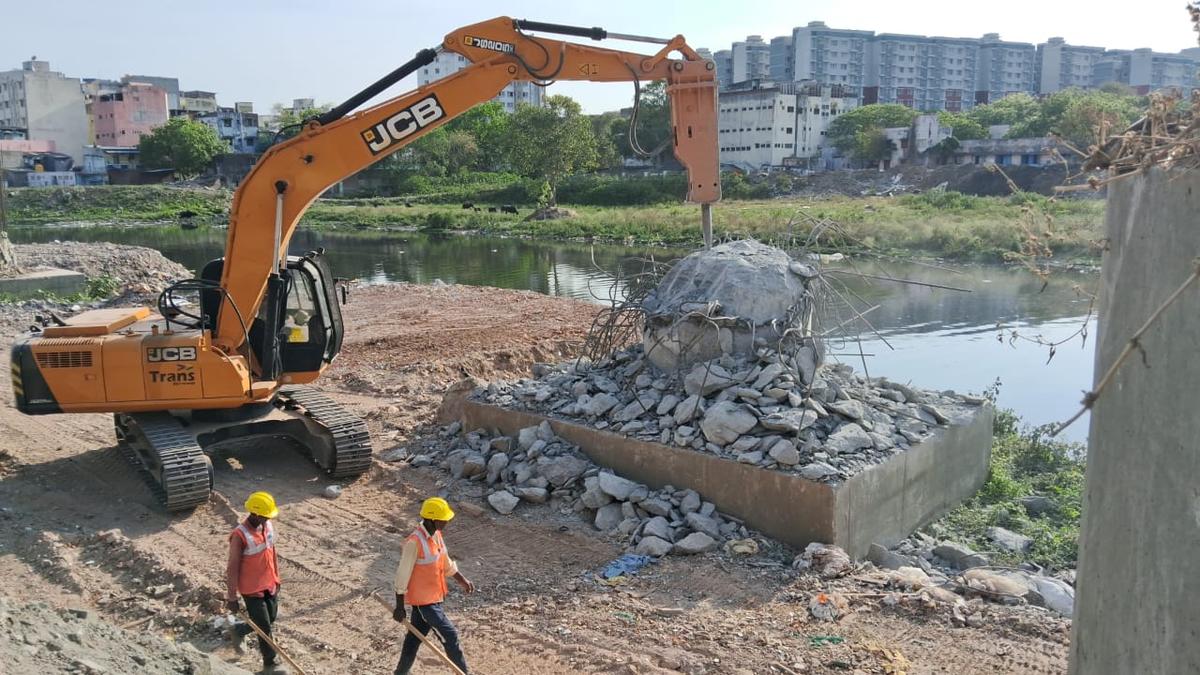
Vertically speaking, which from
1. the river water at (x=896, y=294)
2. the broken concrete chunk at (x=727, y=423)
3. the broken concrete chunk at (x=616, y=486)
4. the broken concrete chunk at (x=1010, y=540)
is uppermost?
the broken concrete chunk at (x=727, y=423)

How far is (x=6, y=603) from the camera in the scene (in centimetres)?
512

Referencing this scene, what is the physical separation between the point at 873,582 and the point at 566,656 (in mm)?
2329

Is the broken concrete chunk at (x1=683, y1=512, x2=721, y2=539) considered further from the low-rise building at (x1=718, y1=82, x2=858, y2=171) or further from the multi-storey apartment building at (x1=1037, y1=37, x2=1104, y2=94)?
the multi-storey apartment building at (x1=1037, y1=37, x2=1104, y2=94)

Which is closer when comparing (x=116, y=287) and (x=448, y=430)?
(x=448, y=430)

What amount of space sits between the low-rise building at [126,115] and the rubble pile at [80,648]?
94.5m

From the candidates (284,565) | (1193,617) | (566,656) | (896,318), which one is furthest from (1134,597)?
(896,318)

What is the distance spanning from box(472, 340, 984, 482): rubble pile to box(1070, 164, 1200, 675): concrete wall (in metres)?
4.40

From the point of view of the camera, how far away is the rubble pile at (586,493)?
7.32 m

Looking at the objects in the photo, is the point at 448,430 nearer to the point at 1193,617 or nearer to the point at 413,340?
the point at 413,340

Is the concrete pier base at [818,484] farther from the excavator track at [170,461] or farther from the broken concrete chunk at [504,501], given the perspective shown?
the excavator track at [170,461]

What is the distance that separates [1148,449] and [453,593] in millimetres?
4988

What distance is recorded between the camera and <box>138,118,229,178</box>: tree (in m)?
73.4

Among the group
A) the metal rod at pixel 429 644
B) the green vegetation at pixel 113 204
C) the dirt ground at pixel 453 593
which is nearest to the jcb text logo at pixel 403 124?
the dirt ground at pixel 453 593

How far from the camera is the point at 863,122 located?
78.1m
